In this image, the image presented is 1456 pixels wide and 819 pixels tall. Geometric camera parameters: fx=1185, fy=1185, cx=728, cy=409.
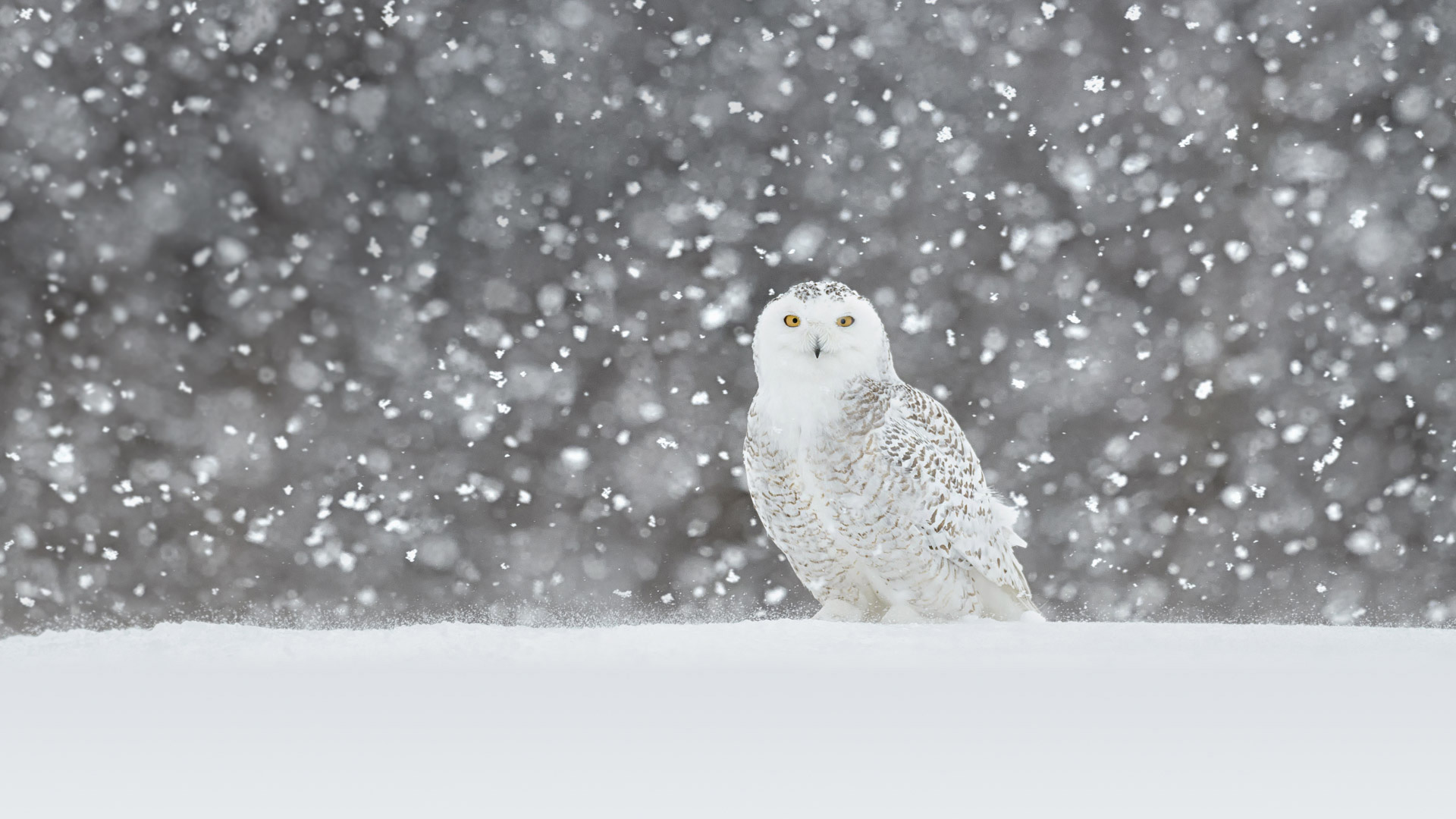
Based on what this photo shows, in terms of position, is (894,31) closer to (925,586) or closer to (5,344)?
(925,586)

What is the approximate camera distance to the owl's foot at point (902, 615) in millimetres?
1383

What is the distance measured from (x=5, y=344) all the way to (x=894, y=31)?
158 cm

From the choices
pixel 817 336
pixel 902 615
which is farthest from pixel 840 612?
pixel 817 336

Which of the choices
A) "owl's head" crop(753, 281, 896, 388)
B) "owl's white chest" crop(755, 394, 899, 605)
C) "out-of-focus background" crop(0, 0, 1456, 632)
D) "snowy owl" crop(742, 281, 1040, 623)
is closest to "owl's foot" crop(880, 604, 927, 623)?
"snowy owl" crop(742, 281, 1040, 623)

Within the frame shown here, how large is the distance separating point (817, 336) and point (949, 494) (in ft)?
0.80

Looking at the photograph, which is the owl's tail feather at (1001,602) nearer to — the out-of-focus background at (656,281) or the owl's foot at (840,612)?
the owl's foot at (840,612)

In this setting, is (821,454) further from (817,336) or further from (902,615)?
(902,615)

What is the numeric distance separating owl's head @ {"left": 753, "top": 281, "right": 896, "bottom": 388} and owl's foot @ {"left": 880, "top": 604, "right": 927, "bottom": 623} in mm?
284

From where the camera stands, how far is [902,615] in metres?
1.38

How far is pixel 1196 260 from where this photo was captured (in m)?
2.00

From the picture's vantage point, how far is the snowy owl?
129 cm

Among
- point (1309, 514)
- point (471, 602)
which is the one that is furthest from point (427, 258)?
point (1309, 514)

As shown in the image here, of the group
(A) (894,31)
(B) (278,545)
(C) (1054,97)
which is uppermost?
(A) (894,31)

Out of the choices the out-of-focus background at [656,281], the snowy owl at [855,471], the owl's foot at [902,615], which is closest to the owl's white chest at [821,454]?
the snowy owl at [855,471]
